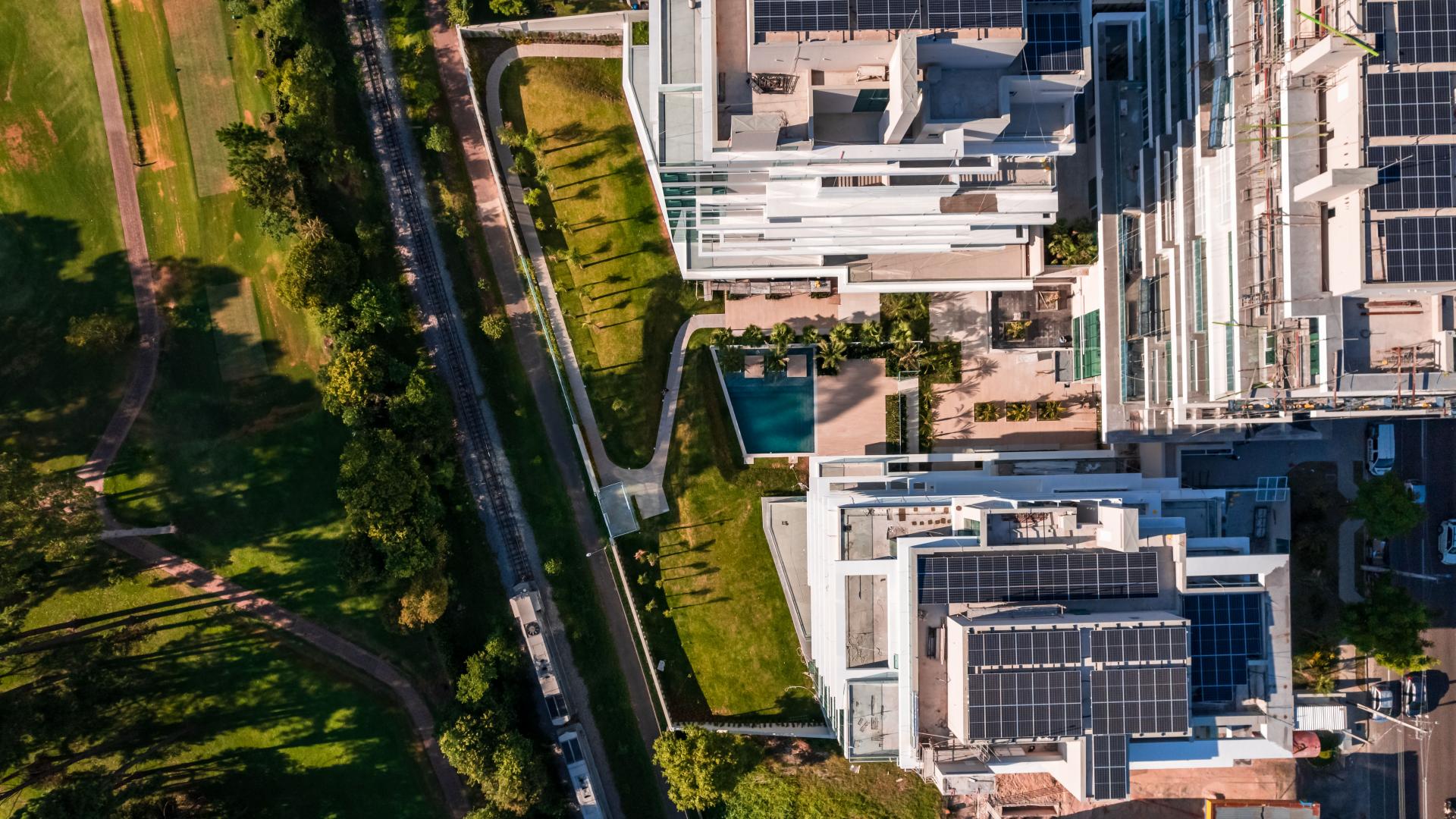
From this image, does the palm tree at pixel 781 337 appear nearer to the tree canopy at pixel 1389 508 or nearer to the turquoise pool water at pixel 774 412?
the turquoise pool water at pixel 774 412

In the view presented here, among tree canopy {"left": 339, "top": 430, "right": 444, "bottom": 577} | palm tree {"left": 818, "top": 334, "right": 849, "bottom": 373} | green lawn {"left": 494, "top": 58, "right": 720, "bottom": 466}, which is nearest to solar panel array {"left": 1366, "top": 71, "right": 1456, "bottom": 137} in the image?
palm tree {"left": 818, "top": 334, "right": 849, "bottom": 373}

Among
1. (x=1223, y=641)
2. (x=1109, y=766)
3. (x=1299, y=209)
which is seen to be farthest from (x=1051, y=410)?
(x=1109, y=766)

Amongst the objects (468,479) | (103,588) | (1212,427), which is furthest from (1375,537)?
(103,588)

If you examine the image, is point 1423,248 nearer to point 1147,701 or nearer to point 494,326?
point 1147,701

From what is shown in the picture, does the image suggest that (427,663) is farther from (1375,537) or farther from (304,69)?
(1375,537)

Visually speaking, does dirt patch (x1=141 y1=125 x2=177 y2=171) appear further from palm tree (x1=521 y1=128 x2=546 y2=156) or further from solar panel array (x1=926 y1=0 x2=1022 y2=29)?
solar panel array (x1=926 y1=0 x2=1022 y2=29)
